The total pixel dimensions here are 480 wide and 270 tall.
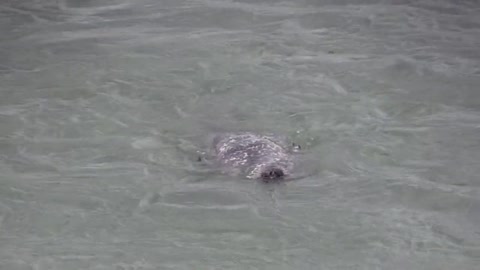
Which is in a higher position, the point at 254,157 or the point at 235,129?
the point at 254,157

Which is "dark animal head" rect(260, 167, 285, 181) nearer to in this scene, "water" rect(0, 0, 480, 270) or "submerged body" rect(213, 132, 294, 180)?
"submerged body" rect(213, 132, 294, 180)

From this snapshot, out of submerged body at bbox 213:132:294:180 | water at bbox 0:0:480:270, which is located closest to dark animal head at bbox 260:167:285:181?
submerged body at bbox 213:132:294:180

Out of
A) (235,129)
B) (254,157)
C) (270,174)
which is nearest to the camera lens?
(270,174)

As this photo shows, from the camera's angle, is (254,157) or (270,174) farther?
(254,157)

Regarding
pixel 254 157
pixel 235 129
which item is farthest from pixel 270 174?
pixel 235 129

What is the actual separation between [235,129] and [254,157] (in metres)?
0.99

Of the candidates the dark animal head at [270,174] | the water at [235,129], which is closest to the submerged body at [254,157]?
the dark animal head at [270,174]

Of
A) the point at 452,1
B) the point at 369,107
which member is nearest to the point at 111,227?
the point at 369,107

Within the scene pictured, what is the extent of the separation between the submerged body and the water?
11cm

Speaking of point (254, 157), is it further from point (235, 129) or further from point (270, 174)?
point (235, 129)

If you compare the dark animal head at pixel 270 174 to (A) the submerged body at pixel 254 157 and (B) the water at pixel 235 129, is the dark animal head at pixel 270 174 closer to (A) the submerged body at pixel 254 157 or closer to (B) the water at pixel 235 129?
(A) the submerged body at pixel 254 157

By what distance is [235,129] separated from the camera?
945 cm

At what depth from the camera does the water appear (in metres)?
7.71

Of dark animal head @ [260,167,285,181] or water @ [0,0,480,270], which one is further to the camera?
dark animal head @ [260,167,285,181]
